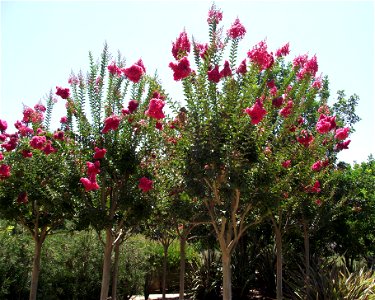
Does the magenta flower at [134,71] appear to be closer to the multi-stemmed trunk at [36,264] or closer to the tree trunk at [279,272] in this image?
the multi-stemmed trunk at [36,264]

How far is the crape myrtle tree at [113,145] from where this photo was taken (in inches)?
239

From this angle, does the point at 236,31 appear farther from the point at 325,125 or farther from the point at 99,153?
the point at 99,153

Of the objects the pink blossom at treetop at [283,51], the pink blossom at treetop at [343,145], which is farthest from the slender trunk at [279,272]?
the pink blossom at treetop at [283,51]

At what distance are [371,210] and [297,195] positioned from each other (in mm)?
4873

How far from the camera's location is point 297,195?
24.3 feet

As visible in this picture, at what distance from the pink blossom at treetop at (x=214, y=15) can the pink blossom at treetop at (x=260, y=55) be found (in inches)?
22.9

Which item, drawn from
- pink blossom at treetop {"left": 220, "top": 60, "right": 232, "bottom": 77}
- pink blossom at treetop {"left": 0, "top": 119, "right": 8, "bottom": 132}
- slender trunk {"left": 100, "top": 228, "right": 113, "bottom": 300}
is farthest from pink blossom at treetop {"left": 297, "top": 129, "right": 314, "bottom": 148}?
pink blossom at treetop {"left": 0, "top": 119, "right": 8, "bottom": 132}

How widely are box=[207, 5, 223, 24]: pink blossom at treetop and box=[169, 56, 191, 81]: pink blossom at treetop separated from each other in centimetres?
75

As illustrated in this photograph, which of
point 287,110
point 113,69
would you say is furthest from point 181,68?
point 113,69

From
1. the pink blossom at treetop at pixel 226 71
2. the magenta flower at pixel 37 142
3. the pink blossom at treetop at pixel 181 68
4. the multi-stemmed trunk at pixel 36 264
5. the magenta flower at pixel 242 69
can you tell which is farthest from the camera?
the multi-stemmed trunk at pixel 36 264

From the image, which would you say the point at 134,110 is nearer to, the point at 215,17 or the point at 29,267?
the point at 215,17

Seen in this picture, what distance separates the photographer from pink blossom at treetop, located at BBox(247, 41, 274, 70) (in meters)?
4.86

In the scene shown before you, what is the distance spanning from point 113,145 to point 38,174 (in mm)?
1665

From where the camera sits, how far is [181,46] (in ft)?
17.0
